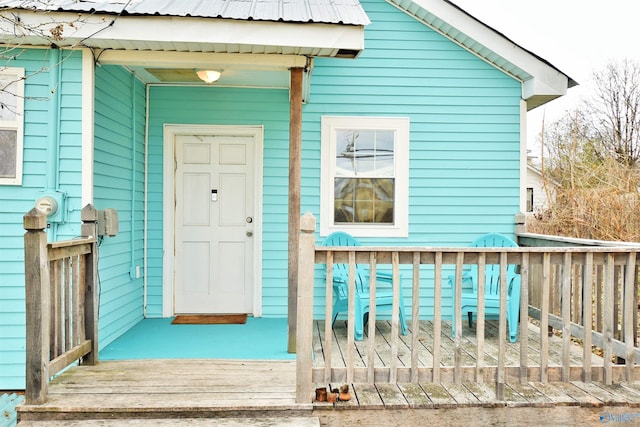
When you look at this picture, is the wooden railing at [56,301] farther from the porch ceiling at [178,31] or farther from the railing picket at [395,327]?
the railing picket at [395,327]

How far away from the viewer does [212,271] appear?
221 inches

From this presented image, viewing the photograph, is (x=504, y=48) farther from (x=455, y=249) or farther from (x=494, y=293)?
(x=455, y=249)

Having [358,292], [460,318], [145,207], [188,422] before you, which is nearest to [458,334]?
[460,318]

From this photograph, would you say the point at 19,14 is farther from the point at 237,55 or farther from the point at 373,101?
the point at 373,101

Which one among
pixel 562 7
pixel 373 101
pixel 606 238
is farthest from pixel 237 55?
pixel 562 7

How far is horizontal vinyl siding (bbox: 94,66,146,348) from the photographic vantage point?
173 inches

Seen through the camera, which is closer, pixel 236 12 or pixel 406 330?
pixel 236 12

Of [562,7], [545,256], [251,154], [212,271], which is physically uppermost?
[562,7]

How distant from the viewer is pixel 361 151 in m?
5.61

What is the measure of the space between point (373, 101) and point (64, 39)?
3.12 metres

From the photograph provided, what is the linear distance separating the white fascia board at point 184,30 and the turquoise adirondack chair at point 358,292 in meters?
2.22

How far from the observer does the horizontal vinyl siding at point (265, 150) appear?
5.52 meters

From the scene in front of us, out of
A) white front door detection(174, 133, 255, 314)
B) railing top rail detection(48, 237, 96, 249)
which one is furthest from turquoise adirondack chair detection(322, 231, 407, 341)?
railing top rail detection(48, 237, 96, 249)

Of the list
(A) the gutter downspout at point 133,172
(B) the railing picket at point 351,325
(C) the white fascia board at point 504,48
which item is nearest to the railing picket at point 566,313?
(B) the railing picket at point 351,325
